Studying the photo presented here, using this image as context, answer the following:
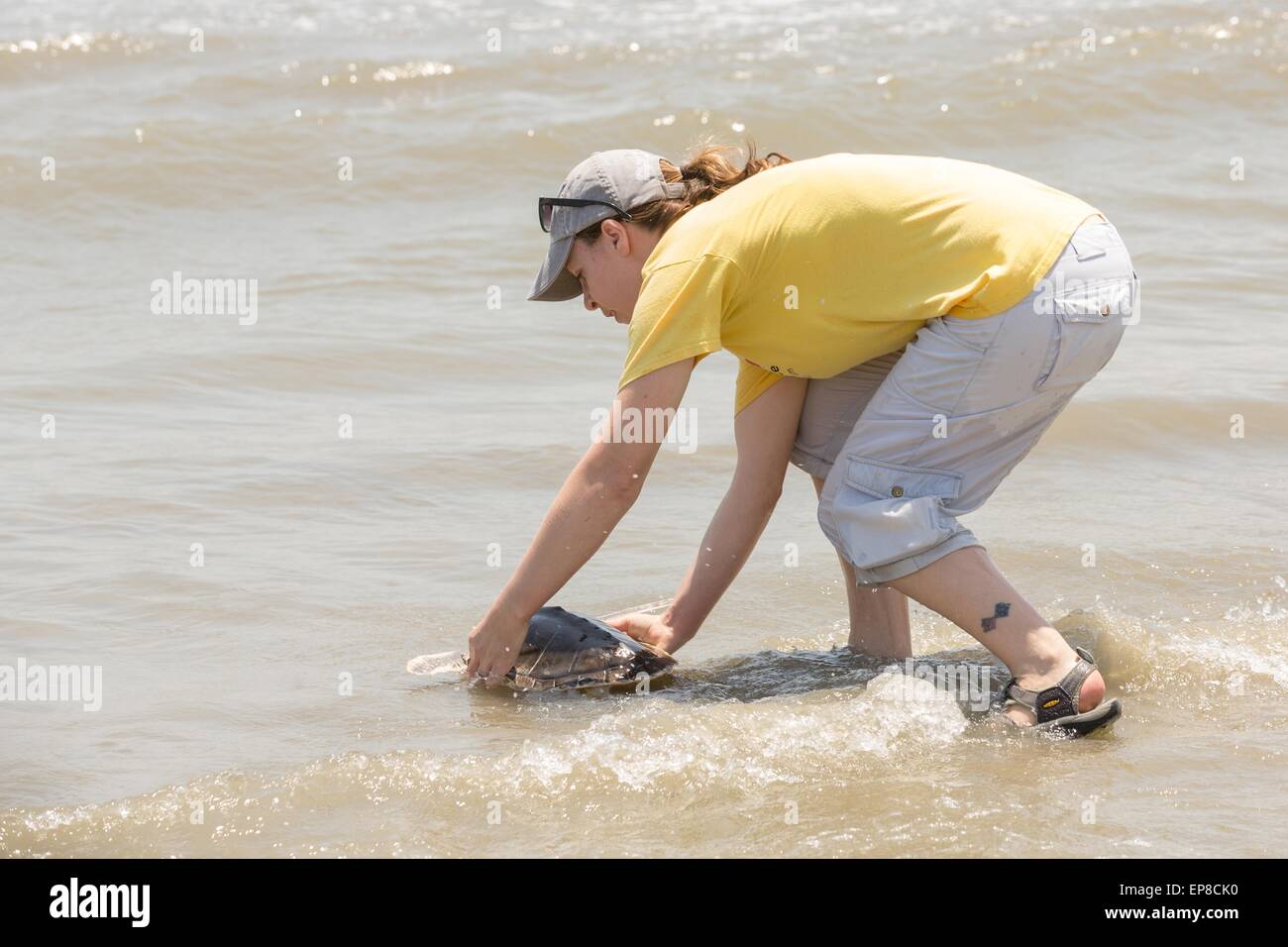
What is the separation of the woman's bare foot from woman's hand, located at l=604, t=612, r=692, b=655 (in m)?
0.90

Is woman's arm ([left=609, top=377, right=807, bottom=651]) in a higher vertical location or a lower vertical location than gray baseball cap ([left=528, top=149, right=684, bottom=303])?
lower

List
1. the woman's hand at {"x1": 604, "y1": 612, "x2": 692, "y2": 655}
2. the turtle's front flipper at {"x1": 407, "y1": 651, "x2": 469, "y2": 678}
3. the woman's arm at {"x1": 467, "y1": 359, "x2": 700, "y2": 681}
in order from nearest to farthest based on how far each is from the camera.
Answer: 1. the woman's arm at {"x1": 467, "y1": 359, "x2": 700, "y2": 681}
2. the turtle's front flipper at {"x1": 407, "y1": 651, "x2": 469, "y2": 678}
3. the woman's hand at {"x1": 604, "y1": 612, "x2": 692, "y2": 655}

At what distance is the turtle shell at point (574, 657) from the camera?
3539 mm

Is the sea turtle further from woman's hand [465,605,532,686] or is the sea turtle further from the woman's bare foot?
the woman's bare foot

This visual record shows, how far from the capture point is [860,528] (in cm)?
318

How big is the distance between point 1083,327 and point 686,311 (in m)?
0.82

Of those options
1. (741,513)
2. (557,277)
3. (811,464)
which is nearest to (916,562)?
(811,464)

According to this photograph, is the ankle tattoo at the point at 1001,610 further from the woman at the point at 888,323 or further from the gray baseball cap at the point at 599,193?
the gray baseball cap at the point at 599,193

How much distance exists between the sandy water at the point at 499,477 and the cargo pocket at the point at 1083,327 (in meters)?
0.76

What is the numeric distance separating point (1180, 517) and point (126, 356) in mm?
4236

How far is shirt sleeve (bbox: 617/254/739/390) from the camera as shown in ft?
9.90

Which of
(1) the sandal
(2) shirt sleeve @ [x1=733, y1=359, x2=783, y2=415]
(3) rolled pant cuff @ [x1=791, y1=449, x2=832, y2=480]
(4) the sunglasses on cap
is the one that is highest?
(4) the sunglasses on cap

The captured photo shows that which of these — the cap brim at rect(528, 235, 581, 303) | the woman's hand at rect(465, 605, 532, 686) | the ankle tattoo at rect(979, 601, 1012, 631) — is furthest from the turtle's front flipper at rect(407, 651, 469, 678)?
the ankle tattoo at rect(979, 601, 1012, 631)

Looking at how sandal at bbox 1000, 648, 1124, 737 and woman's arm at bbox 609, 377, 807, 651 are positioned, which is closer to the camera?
sandal at bbox 1000, 648, 1124, 737
